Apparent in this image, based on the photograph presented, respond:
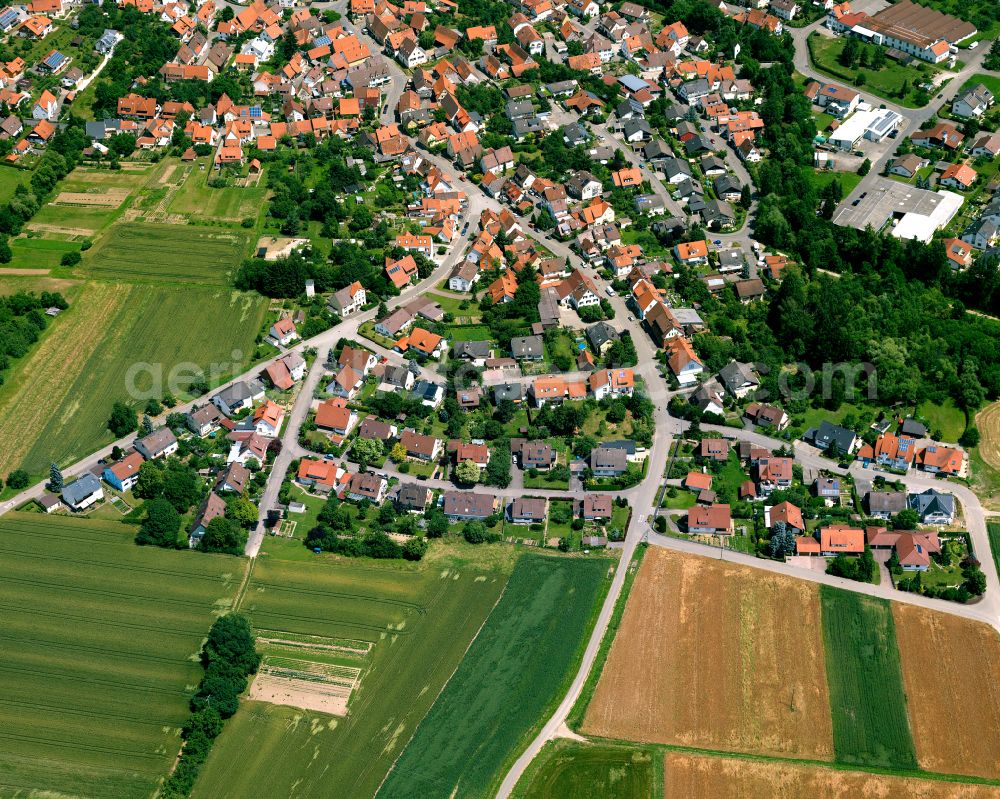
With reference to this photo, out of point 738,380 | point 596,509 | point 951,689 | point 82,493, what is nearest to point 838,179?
point 738,380

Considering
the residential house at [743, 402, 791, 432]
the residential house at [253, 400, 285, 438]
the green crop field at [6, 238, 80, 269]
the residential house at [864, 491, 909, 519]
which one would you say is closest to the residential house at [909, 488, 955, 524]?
the residential house at [864, 491, 909, 519]

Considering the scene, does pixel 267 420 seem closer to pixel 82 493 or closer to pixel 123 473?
pixel 123 473

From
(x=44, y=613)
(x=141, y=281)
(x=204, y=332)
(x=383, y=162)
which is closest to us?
(x=44, y=613)

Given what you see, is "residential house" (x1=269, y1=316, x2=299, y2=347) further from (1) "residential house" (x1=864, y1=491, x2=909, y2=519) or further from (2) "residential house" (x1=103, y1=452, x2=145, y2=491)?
(1) "residential house" (x1=864, y1=491, x2=909, y2=519)

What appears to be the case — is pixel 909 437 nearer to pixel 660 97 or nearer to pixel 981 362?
pixel 981 362

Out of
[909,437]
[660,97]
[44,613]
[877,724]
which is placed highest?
[660,97]

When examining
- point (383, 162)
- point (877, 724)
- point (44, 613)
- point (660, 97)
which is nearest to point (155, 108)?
point (383, 162)
